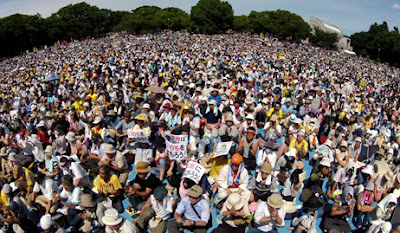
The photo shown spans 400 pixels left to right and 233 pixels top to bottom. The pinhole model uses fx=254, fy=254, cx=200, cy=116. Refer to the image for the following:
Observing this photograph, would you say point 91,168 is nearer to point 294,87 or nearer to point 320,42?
point 294,87

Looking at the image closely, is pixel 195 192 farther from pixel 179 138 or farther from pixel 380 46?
pixel 380 46

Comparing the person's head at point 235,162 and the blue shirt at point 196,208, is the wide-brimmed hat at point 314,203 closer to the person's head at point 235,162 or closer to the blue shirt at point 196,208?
the person's head at point 235,162

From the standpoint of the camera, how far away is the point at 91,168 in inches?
233

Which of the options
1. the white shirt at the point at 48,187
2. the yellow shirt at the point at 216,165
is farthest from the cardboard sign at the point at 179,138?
the white shirt at the point at 48,187

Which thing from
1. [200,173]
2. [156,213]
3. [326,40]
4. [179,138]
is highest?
[326,40]

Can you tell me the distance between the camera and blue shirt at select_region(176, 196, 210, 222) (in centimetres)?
406

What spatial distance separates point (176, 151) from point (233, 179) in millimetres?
1304

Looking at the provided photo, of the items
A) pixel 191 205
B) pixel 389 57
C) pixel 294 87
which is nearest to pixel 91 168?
pixel 191 205

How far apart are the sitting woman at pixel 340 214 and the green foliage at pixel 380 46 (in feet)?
208

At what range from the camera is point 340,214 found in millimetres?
4156

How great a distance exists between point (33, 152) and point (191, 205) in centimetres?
456

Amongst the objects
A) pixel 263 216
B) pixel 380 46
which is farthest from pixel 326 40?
Result: pixel 263 216

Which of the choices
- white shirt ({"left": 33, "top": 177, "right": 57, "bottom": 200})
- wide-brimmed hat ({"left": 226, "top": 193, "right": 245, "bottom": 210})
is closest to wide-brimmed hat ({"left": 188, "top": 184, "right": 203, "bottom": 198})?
wide-brimmed hat ({"left": 226, "top": 193, "right": 245, "bottom": 210})

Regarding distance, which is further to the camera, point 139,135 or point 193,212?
point 139,135
